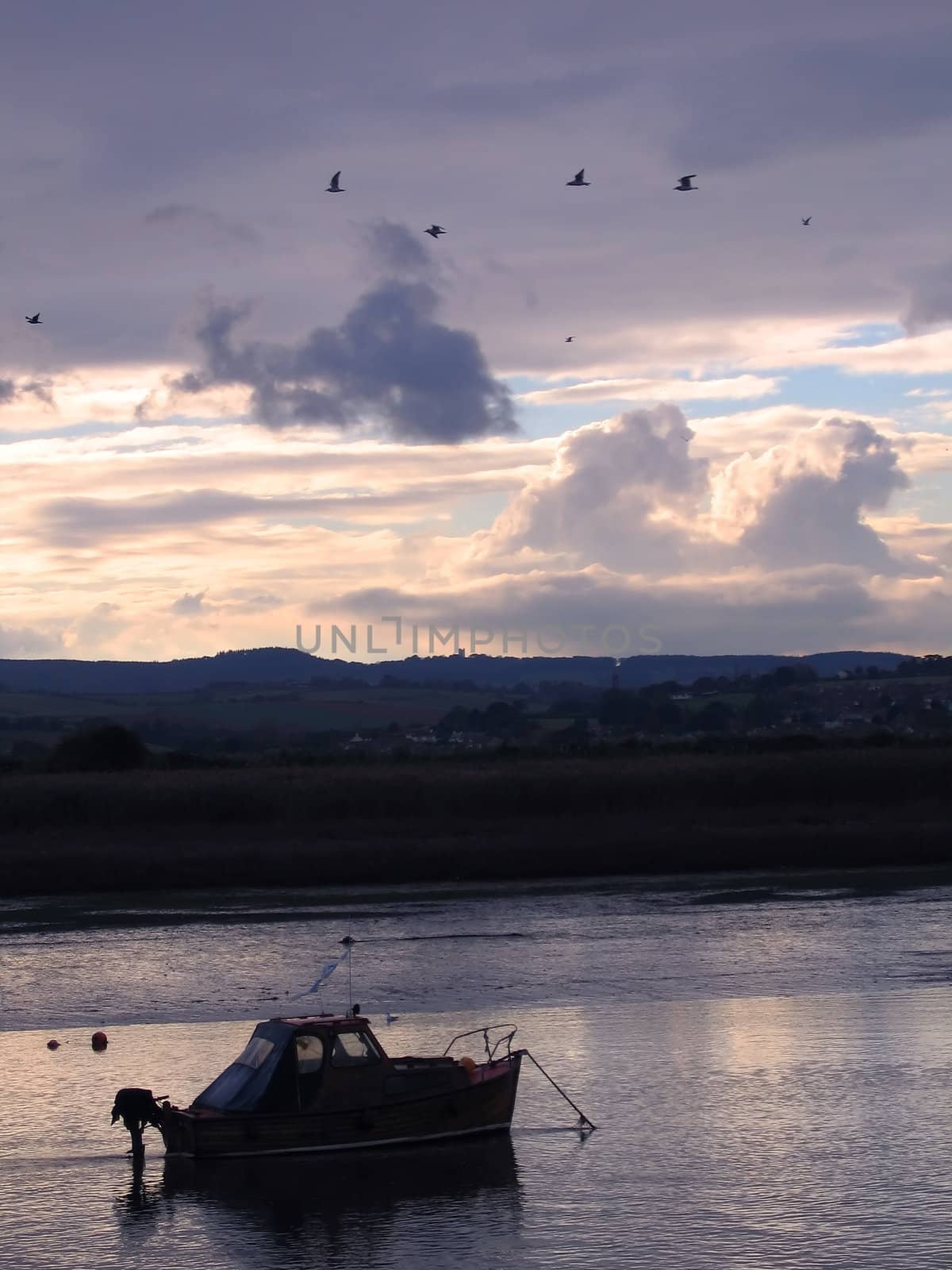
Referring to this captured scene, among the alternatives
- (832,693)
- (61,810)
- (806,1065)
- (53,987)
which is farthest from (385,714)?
(806,1065)

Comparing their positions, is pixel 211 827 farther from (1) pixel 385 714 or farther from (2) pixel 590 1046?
(1) pixel 385 714

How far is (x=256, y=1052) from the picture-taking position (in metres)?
17.3

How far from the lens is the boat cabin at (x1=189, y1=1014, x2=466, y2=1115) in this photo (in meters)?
16.9

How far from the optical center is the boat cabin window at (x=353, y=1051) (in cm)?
1695

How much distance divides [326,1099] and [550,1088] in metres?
3.47

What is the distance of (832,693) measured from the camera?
128875 millimetres

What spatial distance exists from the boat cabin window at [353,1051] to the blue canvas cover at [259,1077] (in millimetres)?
459

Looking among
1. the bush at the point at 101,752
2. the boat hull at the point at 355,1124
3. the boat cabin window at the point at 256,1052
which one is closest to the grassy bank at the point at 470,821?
the bush at the point at 101,752

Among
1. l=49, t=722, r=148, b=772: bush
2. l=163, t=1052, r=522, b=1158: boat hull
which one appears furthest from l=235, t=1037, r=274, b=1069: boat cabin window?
l=49, t=722, r=148, b=772: bush

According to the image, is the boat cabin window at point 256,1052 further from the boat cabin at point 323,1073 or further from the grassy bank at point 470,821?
the grassy bank at point 470,821

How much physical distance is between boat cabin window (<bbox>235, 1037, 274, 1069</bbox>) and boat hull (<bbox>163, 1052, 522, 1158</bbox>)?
566mm

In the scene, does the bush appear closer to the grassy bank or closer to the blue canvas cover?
the grassy bank

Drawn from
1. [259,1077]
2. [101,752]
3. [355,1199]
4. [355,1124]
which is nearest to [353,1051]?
[355,1124]

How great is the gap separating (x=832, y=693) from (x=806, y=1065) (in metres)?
111
